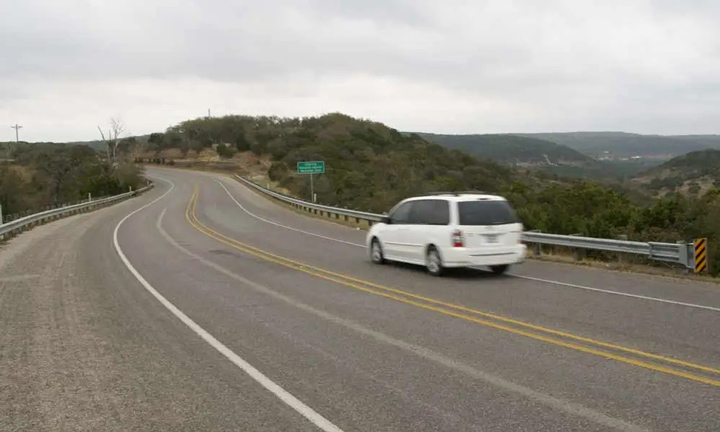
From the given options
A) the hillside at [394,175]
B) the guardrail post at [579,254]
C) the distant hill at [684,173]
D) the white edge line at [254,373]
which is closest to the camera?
the white edge line at [254,373]

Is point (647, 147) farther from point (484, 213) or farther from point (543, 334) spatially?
point (543, 334)

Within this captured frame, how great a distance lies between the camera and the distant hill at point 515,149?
14400 centimetres

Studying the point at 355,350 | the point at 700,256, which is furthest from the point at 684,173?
the point at 355,350

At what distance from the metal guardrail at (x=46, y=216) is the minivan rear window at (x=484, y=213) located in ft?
63.0

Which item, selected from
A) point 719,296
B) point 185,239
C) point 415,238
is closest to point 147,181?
point 185,239

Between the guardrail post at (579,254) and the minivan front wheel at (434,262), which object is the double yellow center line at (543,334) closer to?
the minivan front wheel at (434,262)

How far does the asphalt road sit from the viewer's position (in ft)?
18.3

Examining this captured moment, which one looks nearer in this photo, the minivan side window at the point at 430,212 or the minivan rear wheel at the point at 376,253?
the minivan side window at the point at 430,212

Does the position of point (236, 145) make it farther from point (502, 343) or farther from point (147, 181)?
point (502, 343)

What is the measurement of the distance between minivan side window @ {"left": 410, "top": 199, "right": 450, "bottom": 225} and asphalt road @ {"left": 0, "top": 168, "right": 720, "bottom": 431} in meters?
1.17

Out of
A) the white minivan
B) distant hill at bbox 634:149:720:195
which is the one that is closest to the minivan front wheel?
the white minivan

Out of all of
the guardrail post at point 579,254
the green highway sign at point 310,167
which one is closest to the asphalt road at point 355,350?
the guardrail post at point 579,254

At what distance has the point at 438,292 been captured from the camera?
12078 mm

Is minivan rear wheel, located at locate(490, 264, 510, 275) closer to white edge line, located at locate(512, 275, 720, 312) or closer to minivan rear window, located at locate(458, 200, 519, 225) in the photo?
white edge line, located at locate(512, 275, 720, 312)
